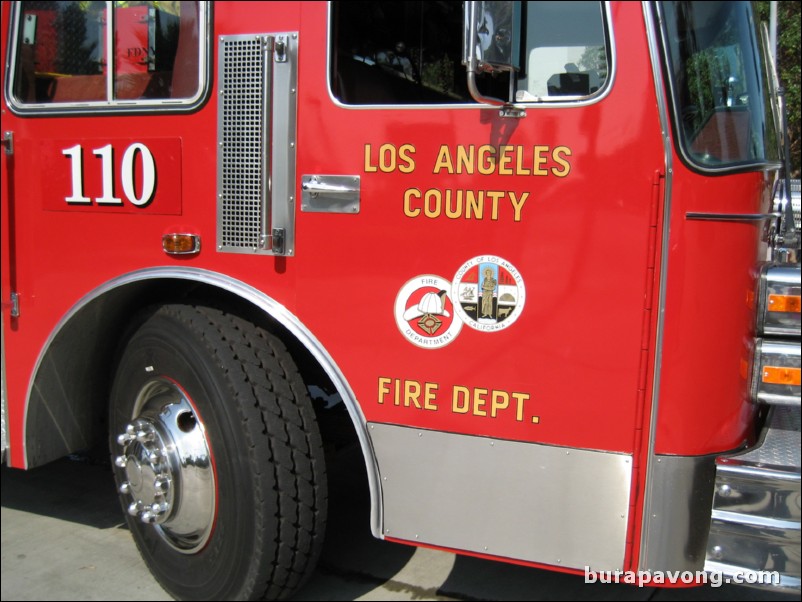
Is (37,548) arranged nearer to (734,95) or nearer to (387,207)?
(387,207)

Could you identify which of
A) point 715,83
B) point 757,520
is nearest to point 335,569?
point 757,520

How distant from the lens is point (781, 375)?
2.45 meters

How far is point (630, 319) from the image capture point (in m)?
2.39

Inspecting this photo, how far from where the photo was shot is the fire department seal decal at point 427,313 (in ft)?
8.48

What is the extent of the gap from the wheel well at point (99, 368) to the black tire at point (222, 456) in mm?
143

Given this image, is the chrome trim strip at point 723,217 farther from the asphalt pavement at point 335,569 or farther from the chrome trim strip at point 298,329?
the asphalt pavement at point 335,569

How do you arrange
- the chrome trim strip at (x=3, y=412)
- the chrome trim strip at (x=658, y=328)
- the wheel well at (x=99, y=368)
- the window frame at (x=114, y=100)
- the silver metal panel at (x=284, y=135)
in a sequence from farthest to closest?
the chrome trim strip at (x=3, y=412), the wheel well at (x=99, y=368), the window frame at (x=114, y=100), the silver metal panel at (x=284, y=135), the chrome trim strip at (x=658, y=328)

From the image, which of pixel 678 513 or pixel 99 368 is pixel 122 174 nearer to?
pixel 99 368

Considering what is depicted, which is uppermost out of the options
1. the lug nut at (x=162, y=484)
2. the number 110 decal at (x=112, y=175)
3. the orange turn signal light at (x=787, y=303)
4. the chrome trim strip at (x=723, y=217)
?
the number 110 decal at (x=112, y=175)

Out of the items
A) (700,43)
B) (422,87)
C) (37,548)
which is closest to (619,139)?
(700,43)

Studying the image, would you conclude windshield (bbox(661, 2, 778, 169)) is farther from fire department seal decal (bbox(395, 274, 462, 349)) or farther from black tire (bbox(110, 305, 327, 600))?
black tire (bbox(110, 305, 327, 600))

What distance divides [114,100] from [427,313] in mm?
1502

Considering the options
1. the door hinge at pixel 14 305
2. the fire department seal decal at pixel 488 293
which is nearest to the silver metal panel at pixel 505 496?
the fire department seal decal at pixel 488 293

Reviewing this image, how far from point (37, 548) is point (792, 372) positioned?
3.26m
